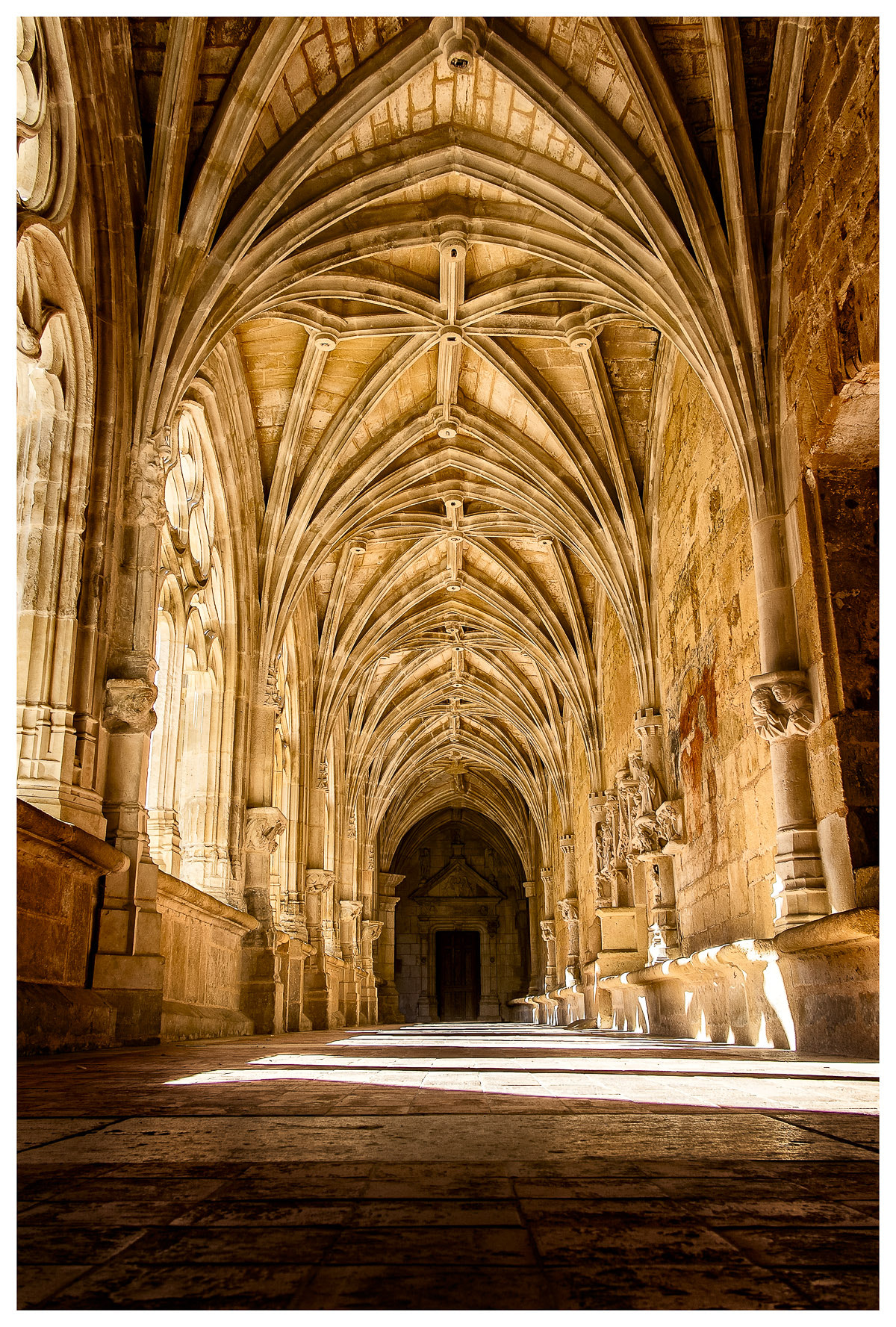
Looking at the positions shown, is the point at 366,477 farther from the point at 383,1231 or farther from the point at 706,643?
the point at 383,1231

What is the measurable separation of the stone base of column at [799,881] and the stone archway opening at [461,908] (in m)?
30.3

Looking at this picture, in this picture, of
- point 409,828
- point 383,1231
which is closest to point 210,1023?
point 383,1231

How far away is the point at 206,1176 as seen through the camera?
6.08 ft

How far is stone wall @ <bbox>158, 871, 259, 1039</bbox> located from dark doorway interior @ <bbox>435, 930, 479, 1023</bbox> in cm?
2738

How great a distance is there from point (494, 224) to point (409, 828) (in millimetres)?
27780

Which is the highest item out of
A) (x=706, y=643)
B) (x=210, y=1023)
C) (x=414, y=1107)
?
(x=706, y=643)

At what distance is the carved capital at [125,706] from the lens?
7.44 meters

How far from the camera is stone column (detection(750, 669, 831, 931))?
666cm

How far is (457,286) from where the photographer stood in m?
11.8

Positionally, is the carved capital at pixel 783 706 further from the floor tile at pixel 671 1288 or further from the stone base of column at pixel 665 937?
the floor tile at pixel 671 1288

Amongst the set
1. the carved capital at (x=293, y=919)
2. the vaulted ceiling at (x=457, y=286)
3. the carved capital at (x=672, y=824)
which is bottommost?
the carved capital at (x=293, y=919)

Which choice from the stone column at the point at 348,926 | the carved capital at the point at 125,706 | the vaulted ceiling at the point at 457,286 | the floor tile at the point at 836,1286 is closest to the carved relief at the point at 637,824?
the vaulted ceiling at the point at 457,286

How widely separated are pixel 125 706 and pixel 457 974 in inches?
1294

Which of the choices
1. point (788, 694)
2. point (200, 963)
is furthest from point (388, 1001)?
point (788, 694)
